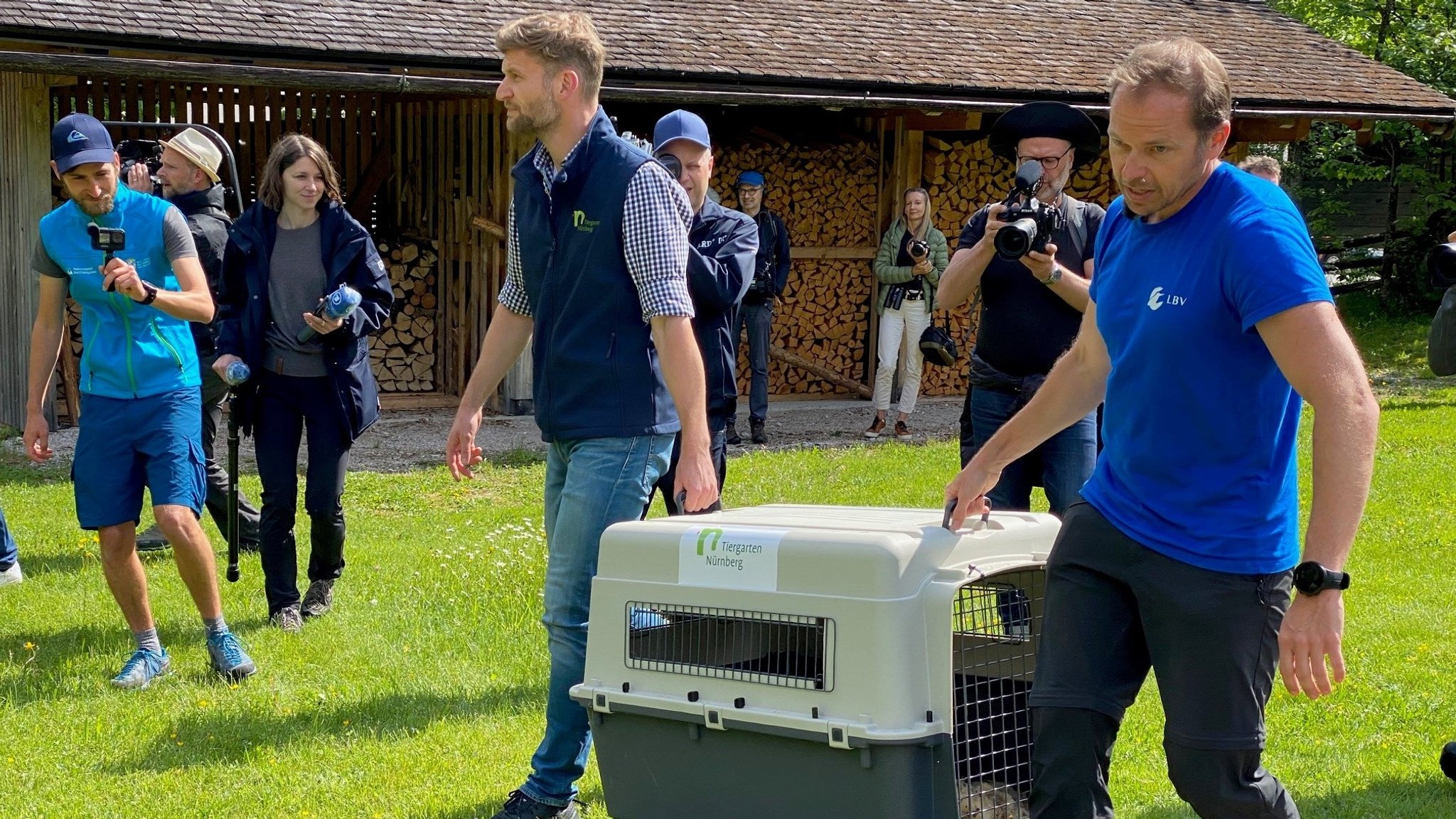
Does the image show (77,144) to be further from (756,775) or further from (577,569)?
(756,775)

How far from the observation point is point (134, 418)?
5.16 meters

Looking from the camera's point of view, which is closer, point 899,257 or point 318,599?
point 318,599

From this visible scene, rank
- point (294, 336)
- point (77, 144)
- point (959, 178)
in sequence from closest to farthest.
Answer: point (77, 144)
point (294, 336)
point (959, 178)

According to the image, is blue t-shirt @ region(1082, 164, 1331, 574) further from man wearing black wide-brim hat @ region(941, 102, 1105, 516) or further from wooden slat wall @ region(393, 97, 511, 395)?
wooden slat wall @ region(393, 97, 511, 395)

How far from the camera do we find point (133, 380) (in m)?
5.16

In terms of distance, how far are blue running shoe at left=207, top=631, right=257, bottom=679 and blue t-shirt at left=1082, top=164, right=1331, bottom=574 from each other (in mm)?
3453

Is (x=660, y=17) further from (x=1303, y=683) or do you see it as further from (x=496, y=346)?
(x=1303, y=683)

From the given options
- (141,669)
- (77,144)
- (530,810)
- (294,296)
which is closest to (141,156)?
(294,296)

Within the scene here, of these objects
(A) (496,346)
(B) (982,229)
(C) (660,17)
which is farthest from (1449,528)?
(C) (660,17)

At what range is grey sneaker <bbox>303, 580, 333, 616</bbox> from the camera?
20.4ft

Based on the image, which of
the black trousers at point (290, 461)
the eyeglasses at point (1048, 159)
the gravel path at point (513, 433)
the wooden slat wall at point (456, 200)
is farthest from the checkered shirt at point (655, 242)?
the wooden slat wall at point (456, 200)

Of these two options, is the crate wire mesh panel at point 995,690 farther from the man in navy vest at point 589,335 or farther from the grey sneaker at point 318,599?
the grey sneaker at point 318,599

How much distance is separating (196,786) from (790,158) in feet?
33.9

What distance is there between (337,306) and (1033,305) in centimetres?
255
